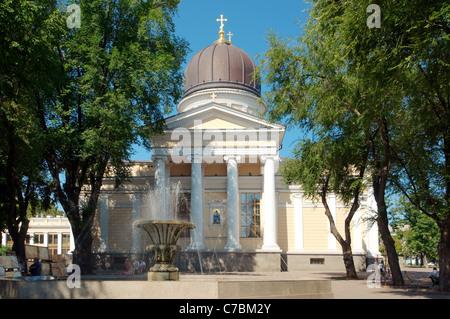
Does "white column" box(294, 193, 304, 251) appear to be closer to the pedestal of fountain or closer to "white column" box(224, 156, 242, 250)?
"white column" box(224, 156, 242, 250)

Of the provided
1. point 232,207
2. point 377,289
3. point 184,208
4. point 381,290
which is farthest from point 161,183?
point 381,290

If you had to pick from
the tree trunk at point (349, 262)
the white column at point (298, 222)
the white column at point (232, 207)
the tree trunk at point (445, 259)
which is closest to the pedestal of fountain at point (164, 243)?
the tree trunk at point (445, 259)

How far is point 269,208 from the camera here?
2861 centimetres

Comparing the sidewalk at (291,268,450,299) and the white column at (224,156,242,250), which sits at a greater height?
the white column at (224,156,242,250)

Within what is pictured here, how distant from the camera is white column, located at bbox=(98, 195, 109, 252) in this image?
3103 centimetres

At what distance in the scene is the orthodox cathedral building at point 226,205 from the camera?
28.5 meters

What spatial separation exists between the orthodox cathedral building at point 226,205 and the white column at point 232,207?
62 mm

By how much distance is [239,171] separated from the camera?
32281 millimetres

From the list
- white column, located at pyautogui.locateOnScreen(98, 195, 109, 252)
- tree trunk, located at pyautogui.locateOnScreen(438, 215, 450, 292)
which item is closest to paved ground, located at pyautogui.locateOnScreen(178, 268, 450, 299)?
tree trunk, located at pyautogui.locateOnScreen(438, 215, 450, 292)

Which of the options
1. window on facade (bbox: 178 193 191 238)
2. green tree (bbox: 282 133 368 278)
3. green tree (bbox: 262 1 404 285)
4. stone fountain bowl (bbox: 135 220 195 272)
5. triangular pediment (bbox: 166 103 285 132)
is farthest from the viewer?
window on facade (bbox: 178 193 191 238)

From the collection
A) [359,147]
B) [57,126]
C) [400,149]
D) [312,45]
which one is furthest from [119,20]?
[400,149]

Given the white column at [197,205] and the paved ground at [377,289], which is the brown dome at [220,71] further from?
the paved ground at [377,289]

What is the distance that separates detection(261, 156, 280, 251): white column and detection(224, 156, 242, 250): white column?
1.74m

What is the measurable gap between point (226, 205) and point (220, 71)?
1201 centimetres
